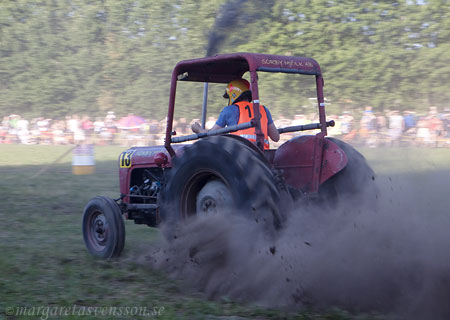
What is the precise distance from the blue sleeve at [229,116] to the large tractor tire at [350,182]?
995 millimetres

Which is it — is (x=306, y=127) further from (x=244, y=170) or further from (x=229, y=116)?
(x=244, y=170)

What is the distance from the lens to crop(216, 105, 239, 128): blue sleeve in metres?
5.07

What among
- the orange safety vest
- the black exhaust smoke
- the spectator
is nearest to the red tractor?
the orange safety vest

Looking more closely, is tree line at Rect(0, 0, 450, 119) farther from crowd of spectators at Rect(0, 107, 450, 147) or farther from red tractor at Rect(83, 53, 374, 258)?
red tractor at Rect(83, 53, 374, 258)

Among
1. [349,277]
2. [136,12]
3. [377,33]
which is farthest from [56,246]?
[136,12]

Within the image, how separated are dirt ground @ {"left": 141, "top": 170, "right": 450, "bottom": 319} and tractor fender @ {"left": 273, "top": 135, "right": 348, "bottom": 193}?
0.48m

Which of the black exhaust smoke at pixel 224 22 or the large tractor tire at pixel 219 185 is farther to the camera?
the black exhaust smoke at pixel 224 22

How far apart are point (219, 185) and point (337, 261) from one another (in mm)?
1196

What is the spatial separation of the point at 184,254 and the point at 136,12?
31808 mm

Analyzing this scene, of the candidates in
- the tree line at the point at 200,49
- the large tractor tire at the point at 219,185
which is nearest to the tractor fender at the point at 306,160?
the large tractor tire at the point at 219,185

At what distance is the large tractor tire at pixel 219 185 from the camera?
13.4 ft

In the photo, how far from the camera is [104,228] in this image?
19.5ft

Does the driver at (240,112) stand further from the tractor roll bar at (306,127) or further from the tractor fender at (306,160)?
the tractor roll bar at (306,127)

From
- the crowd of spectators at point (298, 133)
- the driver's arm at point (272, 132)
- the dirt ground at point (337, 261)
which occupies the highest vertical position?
the driver's arm at point (272, 132)
